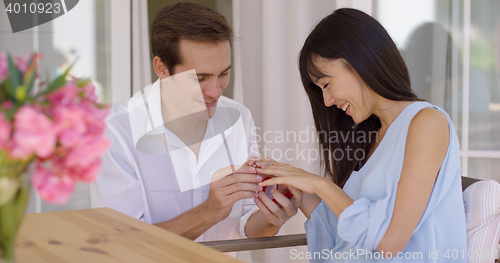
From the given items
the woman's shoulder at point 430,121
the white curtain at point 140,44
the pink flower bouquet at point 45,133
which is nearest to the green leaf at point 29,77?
the pink flower bouquet at point 45,133

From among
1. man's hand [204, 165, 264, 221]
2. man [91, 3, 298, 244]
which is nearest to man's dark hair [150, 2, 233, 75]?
man [91, 3, 298, 244]

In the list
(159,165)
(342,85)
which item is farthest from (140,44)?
(342,85)

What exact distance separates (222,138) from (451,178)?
95 cm

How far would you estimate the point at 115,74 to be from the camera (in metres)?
2.24

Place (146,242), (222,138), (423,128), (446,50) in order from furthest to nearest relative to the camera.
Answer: (446,50)
(222,138)
(423,128)
(146,242)

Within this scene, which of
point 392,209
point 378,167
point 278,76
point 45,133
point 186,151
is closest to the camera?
point 45,133

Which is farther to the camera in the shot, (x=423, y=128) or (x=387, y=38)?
(x=387, y=38)

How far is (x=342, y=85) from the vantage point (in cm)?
133

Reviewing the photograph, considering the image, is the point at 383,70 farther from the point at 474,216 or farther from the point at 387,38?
the point at 474,216

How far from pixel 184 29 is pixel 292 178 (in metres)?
0.71

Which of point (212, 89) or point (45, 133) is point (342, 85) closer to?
point (212, 89)

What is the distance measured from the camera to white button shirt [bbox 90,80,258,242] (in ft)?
4.90

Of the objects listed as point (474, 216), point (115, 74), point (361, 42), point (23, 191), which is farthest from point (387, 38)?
point (115, 74)

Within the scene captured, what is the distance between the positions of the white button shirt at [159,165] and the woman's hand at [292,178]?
41cm
